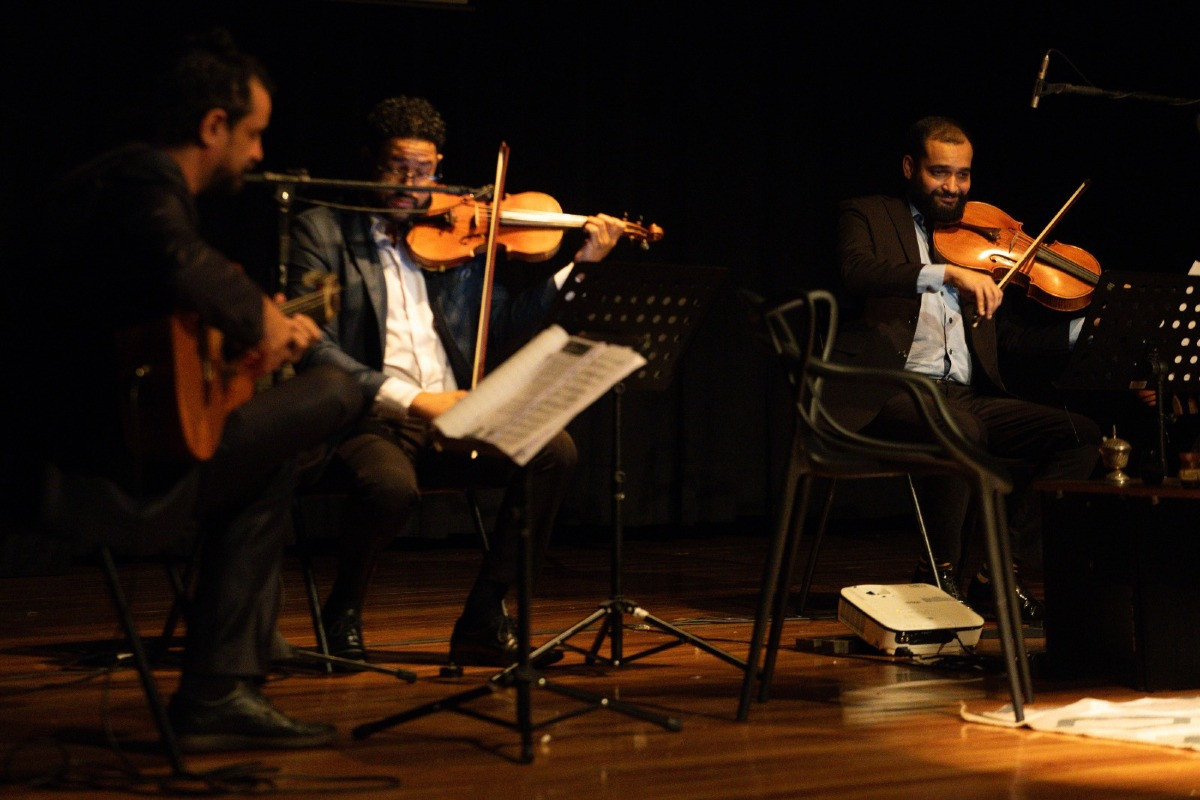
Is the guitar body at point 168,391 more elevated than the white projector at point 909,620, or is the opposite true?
the guitar body at point 168,391

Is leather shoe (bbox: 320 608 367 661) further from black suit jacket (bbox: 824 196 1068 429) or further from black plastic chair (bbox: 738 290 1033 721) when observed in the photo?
black suit jacket (bbox: 824 196 1068 429)

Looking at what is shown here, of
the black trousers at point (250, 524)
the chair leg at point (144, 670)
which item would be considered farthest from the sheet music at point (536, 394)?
the chair leg at point (144, 670)

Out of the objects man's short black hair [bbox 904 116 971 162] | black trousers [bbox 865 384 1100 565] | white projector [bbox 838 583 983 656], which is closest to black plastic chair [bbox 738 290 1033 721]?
white projector [bbox 838 583 983 656]

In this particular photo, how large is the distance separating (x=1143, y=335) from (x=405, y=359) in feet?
5.73

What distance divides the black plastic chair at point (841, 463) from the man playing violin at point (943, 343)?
109 cm

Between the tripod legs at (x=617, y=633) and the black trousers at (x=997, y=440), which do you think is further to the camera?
the black trousers at (x=997, y=440)

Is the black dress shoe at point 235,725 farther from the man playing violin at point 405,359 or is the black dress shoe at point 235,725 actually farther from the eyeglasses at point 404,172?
the eyeglasses at point 404,172

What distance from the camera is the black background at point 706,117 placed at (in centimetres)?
527

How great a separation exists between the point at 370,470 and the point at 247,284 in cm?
98

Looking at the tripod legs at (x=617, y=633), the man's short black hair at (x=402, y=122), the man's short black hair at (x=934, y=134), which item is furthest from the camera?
the man's short black hair at (x=934, y=134)

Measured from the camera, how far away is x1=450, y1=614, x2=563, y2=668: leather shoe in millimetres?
3107

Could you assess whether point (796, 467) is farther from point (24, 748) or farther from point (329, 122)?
point (329, 122)

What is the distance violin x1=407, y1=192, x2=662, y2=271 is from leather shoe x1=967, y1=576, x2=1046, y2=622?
1.43 m

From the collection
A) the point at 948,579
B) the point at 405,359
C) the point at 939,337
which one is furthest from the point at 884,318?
the point at 405,359
